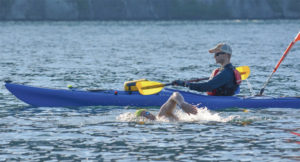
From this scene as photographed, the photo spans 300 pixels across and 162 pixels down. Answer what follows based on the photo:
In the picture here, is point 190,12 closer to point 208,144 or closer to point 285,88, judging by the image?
point 285,88

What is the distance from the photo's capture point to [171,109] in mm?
14836

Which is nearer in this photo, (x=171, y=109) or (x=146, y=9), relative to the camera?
(x=171, y=109)

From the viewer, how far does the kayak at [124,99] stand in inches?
640

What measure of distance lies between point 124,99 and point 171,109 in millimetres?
2349

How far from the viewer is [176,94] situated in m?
14.6

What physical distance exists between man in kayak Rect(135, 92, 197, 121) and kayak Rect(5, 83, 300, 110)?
1.54 m

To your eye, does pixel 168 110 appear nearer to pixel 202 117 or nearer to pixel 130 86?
pixel 202 117

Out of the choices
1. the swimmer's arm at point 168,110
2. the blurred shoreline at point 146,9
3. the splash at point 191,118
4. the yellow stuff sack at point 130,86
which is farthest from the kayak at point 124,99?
the blurred shoreline at point 146,9

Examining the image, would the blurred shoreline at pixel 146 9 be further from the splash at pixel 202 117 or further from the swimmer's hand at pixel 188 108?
the swimmer's hand at pixel 188 108

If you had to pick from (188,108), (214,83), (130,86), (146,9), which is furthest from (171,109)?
(146,9)

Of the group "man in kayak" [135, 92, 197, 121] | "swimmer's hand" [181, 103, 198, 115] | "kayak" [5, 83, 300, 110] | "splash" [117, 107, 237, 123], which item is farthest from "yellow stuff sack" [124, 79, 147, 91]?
"swimmer's hand" [181, 103, 198, 115]

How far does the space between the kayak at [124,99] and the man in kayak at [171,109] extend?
60.4 inches

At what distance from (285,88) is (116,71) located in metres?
8.87

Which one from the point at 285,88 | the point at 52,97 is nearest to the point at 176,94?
the point at 52,97
